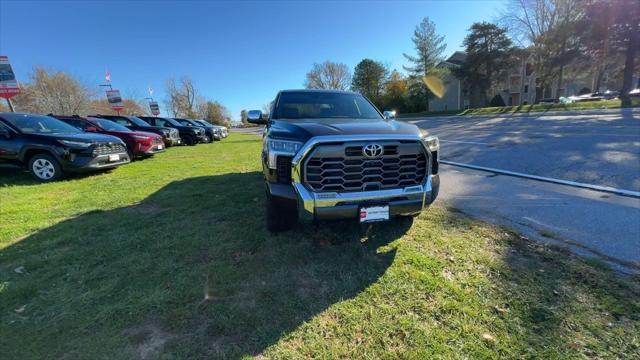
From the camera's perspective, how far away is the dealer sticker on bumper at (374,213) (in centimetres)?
270

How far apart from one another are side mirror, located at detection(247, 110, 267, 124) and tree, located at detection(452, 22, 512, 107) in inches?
1669

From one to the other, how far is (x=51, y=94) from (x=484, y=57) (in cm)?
5766

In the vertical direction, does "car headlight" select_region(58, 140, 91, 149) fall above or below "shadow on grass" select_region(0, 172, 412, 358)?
above

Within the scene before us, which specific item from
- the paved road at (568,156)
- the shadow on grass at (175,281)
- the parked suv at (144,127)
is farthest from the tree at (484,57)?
the shadow on grass at (175,281)

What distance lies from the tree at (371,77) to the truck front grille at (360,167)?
184 feet

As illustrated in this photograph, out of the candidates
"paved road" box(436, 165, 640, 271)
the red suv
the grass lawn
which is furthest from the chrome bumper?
the red suv

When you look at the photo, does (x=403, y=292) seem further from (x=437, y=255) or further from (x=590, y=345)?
(x=590, y=345)

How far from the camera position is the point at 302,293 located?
2492 millimetres

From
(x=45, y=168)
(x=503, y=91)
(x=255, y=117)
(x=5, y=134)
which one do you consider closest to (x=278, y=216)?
(x=255, y=117)

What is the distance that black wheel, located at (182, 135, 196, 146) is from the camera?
18.1 meters

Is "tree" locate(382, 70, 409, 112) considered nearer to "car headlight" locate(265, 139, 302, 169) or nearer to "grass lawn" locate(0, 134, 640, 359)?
"grass lawn" locate(0, 134, 640, 359)

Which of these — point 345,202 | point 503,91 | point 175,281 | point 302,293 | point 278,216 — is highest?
point 503,91

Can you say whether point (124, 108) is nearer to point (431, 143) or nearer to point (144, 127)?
point (144, 127)

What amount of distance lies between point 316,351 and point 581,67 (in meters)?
45.0
